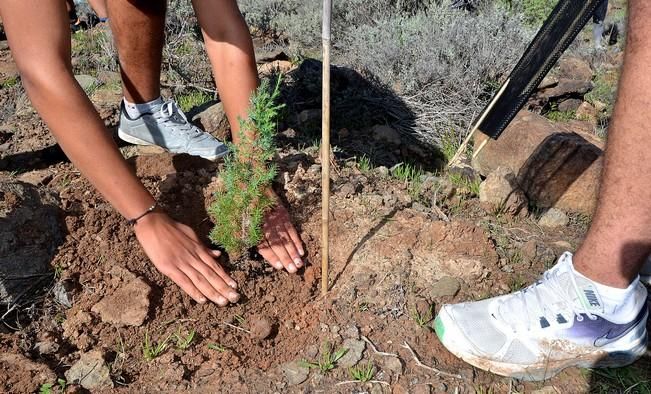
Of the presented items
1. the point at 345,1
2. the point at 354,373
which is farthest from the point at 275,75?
the point at 354,373

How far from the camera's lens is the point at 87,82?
4441 millimetres

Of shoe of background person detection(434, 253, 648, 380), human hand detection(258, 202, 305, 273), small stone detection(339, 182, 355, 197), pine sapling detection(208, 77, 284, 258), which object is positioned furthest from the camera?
small stone detection(339, 182, 355, 197)

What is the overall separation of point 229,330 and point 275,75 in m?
2.76

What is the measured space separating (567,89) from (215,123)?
3109 mm

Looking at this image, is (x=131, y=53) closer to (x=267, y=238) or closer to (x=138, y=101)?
(x=138, y=101)

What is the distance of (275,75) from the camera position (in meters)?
4.62

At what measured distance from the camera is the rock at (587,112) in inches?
193

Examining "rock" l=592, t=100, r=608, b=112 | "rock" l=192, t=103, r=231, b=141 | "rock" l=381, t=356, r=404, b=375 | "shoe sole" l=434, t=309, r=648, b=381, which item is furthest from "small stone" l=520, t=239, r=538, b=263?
"rock" l=592, t=100, r=608, b=112

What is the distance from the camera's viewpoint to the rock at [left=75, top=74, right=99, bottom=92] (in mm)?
4373

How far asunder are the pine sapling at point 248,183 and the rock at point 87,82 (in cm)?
252

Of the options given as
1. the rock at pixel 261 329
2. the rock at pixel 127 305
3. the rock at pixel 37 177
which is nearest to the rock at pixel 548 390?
the rock at pixel 261 329

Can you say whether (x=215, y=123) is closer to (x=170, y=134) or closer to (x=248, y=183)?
(x=170, y=134)

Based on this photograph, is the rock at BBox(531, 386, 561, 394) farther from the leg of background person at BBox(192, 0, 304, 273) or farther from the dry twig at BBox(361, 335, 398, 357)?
the leg of background person at BBox(192, 0, 304, 273)

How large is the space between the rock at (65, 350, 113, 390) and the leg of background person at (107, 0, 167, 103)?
5.32ft
